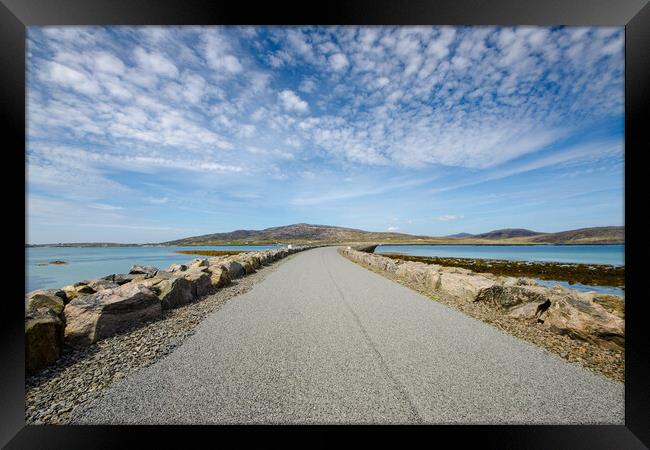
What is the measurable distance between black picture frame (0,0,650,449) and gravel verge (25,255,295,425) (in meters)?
0.17

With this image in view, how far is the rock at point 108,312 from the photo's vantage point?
13.2 feet

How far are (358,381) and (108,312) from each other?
454 cm

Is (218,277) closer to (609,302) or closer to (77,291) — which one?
(77,291)

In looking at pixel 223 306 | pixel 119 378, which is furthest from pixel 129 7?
pixel 223 306

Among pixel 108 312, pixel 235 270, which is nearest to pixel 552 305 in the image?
pixel 108 312

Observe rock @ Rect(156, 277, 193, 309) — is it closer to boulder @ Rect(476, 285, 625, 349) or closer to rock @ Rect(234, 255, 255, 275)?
rock @ Rect(234, 255, 255, 275)

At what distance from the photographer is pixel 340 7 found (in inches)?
103

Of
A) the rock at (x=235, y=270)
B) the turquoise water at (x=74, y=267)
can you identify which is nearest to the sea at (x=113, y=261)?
the turquoise water at (x=74, y=267)

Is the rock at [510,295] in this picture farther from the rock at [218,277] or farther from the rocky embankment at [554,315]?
the rock at [218,277]

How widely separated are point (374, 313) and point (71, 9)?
21.9 ft

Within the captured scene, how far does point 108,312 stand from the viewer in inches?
176

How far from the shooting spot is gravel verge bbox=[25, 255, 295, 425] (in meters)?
2.60

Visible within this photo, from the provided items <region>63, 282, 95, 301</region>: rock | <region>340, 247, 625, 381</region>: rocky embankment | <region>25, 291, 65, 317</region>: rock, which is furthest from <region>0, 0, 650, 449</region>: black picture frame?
<region>63, 282, 95, 301</region>: rock

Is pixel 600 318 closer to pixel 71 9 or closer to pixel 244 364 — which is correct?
pixel 244 364
